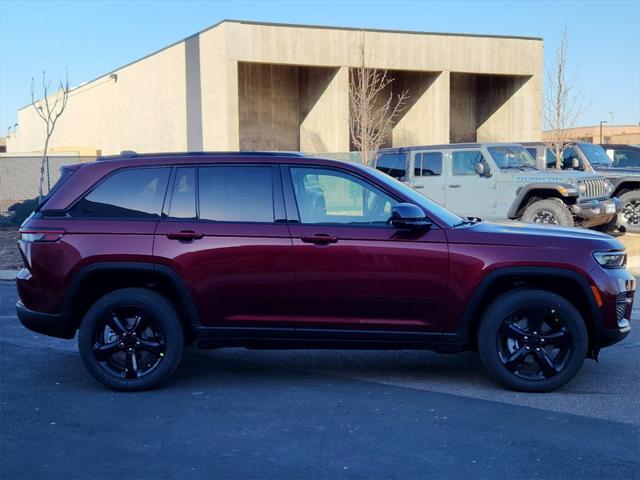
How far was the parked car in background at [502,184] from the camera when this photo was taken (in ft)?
46.2

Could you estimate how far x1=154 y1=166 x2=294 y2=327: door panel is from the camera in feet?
20.2

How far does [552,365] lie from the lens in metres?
6.16

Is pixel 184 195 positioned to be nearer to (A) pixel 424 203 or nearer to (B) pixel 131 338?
(B) pixel 131 338

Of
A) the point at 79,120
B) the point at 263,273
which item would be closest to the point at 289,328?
the point at 263,273

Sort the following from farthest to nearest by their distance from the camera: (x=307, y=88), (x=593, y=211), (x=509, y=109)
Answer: (x=509, y=109), (x=307, y=88), (x=593, y=211)

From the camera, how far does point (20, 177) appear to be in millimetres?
30281

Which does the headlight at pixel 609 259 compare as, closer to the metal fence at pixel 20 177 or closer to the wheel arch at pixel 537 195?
the wheel arch at pixel 537 195

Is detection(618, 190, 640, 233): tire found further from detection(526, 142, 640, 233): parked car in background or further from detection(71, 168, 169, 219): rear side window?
detection(71, 168, 169, 219): rear side window

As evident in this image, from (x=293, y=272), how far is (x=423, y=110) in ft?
108

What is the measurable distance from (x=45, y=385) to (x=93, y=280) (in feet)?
3.35

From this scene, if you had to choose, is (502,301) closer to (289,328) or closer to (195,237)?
(289,328)

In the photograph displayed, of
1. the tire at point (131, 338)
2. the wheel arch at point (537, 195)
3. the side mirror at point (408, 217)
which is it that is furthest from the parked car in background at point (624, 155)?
the tire at point (131, 338)

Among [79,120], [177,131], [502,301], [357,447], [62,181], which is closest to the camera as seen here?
[357,447]

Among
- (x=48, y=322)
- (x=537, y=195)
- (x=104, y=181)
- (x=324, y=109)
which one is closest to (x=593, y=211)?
(x=537, y=195)
